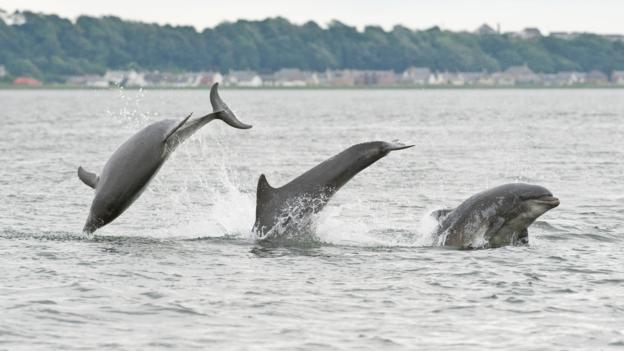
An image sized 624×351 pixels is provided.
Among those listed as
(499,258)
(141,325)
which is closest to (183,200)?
(499,258)

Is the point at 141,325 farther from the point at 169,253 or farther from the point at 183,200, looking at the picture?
the point at 183,200

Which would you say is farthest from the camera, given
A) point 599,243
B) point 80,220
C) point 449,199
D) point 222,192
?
point 222,192

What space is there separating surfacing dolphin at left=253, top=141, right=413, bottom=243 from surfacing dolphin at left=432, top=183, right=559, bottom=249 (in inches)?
77.8

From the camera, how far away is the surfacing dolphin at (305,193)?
19641 millimetres

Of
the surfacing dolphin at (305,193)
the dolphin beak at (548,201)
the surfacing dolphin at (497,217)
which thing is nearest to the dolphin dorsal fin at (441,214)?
the surfacing dolphin at (497,217)

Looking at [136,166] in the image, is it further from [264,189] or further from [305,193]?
[305,193]

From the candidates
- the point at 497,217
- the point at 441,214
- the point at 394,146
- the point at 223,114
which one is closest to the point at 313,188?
the point at 394,146

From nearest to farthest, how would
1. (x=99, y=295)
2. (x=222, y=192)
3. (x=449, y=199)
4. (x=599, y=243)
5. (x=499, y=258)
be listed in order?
(x=99, y=295), (x=499, y=258), (x=599, y=243), (x=449, y=199), (x=222, y=192)

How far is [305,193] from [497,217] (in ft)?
10.7

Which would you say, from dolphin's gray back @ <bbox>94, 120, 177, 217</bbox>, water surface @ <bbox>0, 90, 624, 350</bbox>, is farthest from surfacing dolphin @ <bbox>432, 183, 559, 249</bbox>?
dolphin's gray back @ <bbox>94, 120, 177, 217</bbox>

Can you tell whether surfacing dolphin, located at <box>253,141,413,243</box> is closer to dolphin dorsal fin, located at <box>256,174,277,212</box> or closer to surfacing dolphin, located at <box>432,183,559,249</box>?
dolphin dorsal fin, located at <box>256,174,277,212</box>

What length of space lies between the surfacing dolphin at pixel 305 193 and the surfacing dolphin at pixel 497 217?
198 centimetres

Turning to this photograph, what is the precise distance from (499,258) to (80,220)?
999 cm

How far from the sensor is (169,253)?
19.9 m
